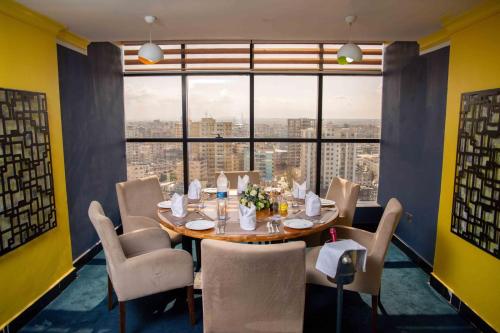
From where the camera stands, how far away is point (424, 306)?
9.85ft

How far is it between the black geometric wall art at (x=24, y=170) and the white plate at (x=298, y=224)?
6.79ft

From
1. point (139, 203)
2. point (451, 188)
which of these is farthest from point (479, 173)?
point (139, 203)

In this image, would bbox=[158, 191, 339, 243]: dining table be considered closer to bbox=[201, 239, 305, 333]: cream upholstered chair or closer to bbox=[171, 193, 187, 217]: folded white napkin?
bbox=[171, 193, 187, 217]: folded white napkin

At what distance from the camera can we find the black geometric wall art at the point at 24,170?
2508mm

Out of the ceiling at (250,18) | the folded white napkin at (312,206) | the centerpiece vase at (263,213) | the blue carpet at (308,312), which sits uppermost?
the ceiling at (250,18)

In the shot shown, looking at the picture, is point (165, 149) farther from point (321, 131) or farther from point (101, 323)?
point (101, 323)

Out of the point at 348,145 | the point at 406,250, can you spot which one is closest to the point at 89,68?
the point at 348,145

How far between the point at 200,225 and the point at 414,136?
2727mm

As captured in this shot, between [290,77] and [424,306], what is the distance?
3.27m

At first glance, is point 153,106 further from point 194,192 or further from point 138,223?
point 138,223

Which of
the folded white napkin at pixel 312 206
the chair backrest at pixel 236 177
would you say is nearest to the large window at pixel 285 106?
the chair backrest at pixel 236 177

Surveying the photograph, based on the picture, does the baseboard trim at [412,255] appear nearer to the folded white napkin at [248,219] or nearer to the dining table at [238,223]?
the dining table at [238,223]

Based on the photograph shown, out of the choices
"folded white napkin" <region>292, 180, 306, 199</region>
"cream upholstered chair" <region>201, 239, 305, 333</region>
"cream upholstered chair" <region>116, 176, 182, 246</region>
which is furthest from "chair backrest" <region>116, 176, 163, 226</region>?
"cream upholstered chair" <region>201, 239, 305, 333</region>

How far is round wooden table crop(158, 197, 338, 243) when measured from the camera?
2518 mm
